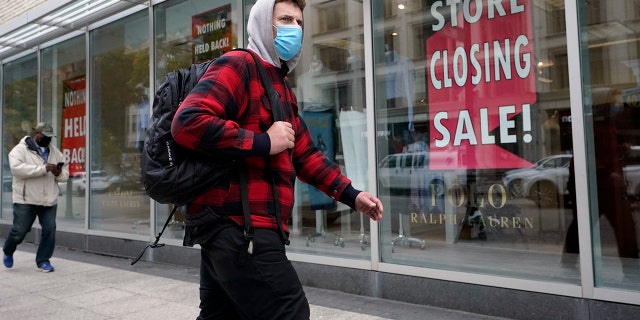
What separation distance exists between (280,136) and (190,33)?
6493mm

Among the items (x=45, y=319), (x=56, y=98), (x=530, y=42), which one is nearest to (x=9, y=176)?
(x=56, y=98)

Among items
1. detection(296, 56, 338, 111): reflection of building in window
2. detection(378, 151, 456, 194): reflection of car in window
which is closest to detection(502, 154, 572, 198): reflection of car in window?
detection(378, 151, 456, 194): reflection of car in window

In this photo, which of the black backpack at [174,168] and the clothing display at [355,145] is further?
the clothing display at [355,145]

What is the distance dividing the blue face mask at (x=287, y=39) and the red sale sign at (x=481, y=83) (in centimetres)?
345

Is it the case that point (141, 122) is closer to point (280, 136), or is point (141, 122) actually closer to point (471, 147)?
point (471, 147)

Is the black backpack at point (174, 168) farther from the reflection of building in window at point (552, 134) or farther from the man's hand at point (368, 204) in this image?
the reflection of building in window at point (552, 134)

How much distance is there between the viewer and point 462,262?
198 inches

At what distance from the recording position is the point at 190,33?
307 inches

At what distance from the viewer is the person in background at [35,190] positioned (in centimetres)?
662

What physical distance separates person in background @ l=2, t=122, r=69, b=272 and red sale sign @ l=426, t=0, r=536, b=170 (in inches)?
191

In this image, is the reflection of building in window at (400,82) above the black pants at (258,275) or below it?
above

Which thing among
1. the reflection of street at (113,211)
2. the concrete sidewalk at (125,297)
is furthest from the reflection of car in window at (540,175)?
the reflection of street at (113,211)

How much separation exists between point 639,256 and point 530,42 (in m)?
2.20

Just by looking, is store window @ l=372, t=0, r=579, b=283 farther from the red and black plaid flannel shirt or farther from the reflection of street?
the reflection of street
